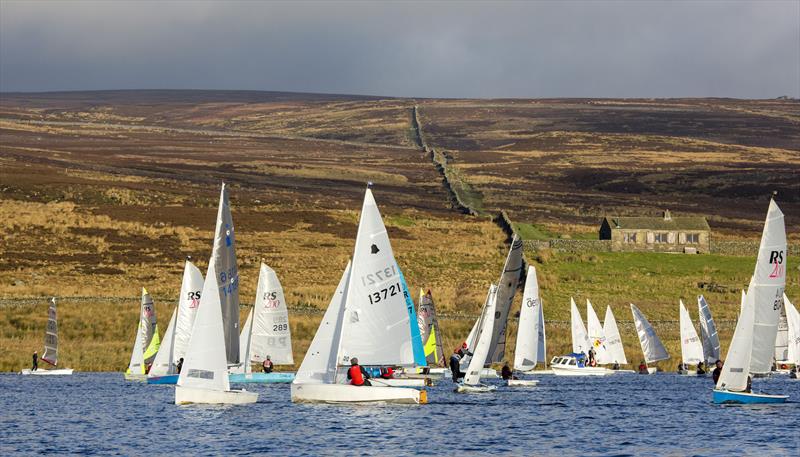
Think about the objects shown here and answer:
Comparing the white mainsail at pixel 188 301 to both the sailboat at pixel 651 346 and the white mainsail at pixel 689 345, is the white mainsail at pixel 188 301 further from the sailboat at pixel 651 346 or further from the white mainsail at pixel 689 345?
the white mainsail at pixel 689 345

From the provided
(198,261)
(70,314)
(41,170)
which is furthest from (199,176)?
(70,314)

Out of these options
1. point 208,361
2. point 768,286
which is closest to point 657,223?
point 768,286

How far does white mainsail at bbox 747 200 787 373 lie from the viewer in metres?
42.5

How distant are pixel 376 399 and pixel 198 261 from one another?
5509 centimetres

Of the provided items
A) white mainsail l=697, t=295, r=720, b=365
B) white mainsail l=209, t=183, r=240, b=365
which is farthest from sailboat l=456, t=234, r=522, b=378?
white mainsail l=697, t=295, r=720, b=365

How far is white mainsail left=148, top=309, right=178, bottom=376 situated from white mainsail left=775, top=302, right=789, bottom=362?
29.8 metres

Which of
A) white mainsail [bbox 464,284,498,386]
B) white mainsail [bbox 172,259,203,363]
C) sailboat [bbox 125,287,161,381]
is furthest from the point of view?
sailboat [bbox 125,287,161,381]

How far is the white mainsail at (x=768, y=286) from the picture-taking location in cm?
4250

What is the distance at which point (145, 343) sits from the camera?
62.8m

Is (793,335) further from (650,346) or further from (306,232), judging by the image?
(306,232)

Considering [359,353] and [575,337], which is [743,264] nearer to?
[575,337]

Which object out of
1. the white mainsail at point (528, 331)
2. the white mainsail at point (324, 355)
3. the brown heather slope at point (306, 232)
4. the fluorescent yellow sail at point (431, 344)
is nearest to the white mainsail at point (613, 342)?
the brown heather slope at point (306, 232)

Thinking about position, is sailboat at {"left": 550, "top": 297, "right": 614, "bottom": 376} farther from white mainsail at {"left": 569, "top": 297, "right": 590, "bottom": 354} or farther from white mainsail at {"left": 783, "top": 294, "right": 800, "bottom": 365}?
white mainsail at {"left": 783, "top": 294, "right": 800, "bottom": 365}

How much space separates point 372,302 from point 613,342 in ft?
107
